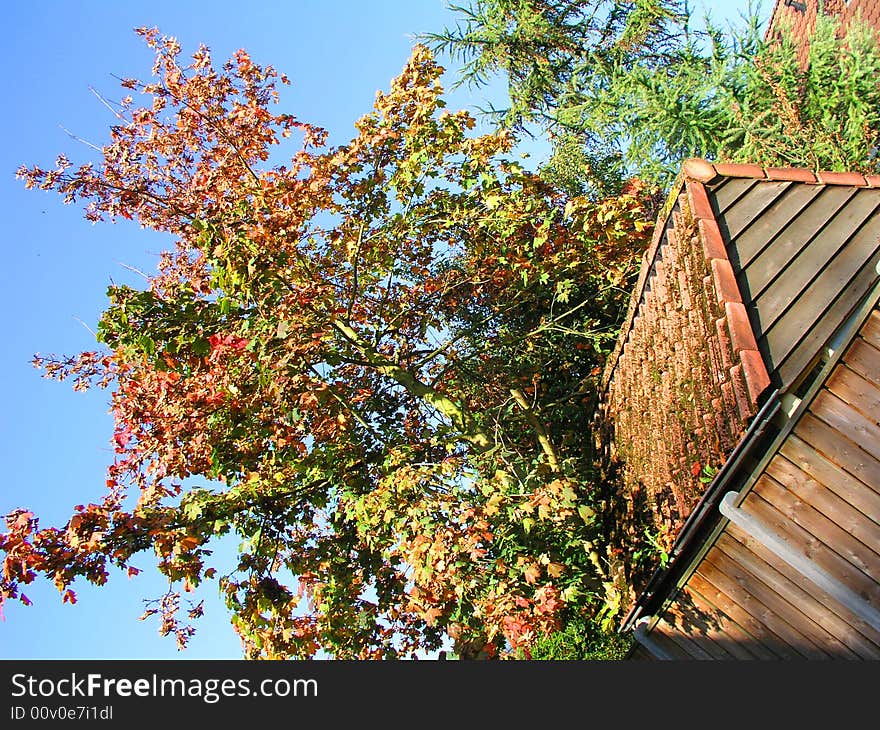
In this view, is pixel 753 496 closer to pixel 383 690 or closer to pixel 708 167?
pixel 383 690

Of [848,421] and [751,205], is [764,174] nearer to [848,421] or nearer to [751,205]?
[751,205]

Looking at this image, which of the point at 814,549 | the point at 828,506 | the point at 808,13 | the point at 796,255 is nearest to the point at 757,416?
the point at 828,506

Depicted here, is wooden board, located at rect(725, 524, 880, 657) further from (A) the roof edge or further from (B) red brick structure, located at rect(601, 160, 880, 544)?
(A) the roof edge

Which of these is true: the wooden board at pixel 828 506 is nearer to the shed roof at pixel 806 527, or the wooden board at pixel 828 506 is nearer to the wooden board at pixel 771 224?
the shed roof at pixel 806 527

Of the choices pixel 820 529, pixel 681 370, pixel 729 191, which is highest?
pixel 729 191

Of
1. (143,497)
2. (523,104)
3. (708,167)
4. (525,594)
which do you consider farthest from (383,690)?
(523,104)

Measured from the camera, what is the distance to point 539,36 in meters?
15.7

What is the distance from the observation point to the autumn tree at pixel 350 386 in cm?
783

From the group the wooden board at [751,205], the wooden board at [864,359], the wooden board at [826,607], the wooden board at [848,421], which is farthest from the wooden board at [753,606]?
the wooden board at [751,205]

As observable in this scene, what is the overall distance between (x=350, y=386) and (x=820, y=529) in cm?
589

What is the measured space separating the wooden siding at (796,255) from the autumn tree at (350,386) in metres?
1.92

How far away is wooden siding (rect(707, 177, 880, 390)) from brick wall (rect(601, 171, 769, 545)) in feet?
0.64

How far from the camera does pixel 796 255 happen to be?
7.49 metres

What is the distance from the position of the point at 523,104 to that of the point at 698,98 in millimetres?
4679
